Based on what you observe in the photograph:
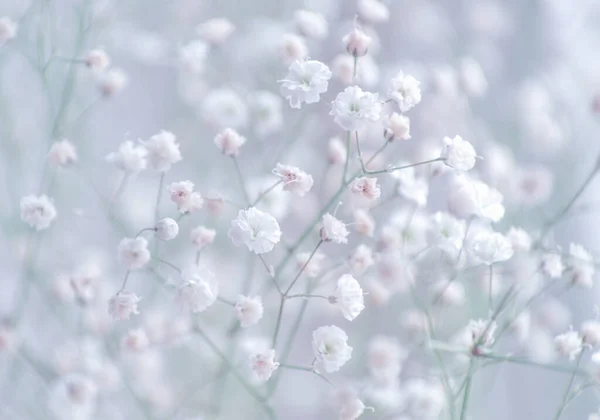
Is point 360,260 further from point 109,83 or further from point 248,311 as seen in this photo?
point 109,83

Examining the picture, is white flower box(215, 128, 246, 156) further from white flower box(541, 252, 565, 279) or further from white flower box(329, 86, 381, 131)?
white flower box(541, 252, 565, 279)

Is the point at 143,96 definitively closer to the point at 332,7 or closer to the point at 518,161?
the point at 332,7

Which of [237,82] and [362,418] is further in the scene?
[237,82]

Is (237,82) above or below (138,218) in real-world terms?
above

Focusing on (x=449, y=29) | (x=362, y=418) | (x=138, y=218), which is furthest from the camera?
(x=449, y=29)

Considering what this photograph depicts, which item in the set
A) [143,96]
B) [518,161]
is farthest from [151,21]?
[518,161]

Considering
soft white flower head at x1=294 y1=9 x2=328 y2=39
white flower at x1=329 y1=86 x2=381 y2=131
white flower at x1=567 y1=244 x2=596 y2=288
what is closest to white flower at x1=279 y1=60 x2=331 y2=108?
white flower at x1=329 y1=86 x2=381 y2=131

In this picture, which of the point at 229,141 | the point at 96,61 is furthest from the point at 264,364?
the point at 96,61
